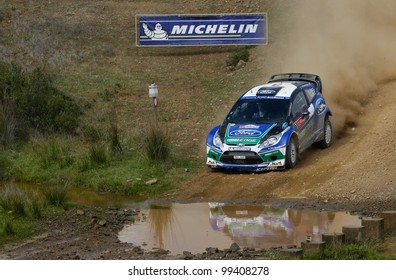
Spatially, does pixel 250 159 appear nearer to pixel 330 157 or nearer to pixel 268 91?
pixel 330 157

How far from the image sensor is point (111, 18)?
42344 mm

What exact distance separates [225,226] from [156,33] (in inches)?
782

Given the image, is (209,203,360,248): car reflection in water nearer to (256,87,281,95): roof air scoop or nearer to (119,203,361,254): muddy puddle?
(119,203,361,254): muddy puddle

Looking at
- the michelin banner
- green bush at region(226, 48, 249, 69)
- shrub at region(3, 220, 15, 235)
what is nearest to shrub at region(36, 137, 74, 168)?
shrub at region(3, 220, 15, 235)

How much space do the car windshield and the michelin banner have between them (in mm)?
12960

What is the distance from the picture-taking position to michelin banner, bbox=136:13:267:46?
3494cm

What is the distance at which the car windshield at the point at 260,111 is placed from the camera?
21438mm

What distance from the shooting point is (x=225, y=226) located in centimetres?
1686

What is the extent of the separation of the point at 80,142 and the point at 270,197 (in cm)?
733

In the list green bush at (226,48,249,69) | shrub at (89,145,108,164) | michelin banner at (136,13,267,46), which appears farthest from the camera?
green bush at (226,48,249,69)

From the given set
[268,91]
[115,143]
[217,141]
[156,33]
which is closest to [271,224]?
[217,141]

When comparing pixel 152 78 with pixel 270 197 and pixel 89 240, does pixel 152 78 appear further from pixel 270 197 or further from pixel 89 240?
pixel 89 240

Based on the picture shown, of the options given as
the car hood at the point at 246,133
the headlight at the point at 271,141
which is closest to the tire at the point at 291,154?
the headlight at the point at 271,141
